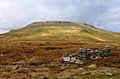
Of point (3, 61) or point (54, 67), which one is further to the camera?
point (3, 61)

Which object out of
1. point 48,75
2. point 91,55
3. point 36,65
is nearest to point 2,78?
point 48,75

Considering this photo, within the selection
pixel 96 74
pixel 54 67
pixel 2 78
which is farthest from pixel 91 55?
pixel 2 78

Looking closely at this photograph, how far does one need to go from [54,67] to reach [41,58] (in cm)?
1011

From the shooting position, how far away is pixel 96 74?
1699 inches

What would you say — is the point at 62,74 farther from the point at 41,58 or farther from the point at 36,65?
the point at 41,58

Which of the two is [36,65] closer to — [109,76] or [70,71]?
[70,71]

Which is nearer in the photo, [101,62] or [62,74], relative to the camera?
[62,74]

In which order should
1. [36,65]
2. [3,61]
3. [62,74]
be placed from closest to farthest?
[62,74] → [36,65] → [3,61]

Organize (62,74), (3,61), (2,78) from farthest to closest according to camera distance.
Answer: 1. (3,61)
2. (62,74)
3. (2,78)

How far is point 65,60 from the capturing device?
5747 cm

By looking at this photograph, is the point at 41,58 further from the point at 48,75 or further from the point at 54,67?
the point at 48,75

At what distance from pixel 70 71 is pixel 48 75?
461 centimetres

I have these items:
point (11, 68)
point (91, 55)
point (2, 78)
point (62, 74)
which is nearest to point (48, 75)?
point (62, 74)

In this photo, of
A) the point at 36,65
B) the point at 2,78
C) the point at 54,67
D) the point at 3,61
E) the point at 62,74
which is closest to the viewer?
the point at 2,78
